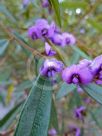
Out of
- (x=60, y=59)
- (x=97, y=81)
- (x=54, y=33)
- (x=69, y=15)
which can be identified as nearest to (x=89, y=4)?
(x=69, y=15)

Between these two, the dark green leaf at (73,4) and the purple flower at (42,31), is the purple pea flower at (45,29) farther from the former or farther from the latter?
the dark green leaf at (73,4)

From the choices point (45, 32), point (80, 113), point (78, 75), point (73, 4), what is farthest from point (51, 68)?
point (73, 4)

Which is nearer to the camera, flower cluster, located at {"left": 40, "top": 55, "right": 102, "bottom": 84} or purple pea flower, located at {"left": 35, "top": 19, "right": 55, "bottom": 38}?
flower cluster, located at {"left": 40, "top": 55, "right": 102, "bottom": 84}

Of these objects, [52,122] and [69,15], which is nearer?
[52,122]

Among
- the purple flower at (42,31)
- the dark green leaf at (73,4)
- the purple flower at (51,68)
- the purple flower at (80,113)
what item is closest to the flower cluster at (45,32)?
the purple flower at (42,31)

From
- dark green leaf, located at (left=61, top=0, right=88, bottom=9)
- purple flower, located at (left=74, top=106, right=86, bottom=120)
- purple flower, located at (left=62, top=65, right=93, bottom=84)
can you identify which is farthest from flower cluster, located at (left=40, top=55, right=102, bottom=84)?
dark green leaf, located at (left=61, top=0, right=88, bottom=9)

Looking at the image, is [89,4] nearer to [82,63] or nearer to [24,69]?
[24,69]

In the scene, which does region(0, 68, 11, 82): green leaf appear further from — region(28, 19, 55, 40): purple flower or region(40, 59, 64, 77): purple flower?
region(40, 59, 64, 77): purple flower
